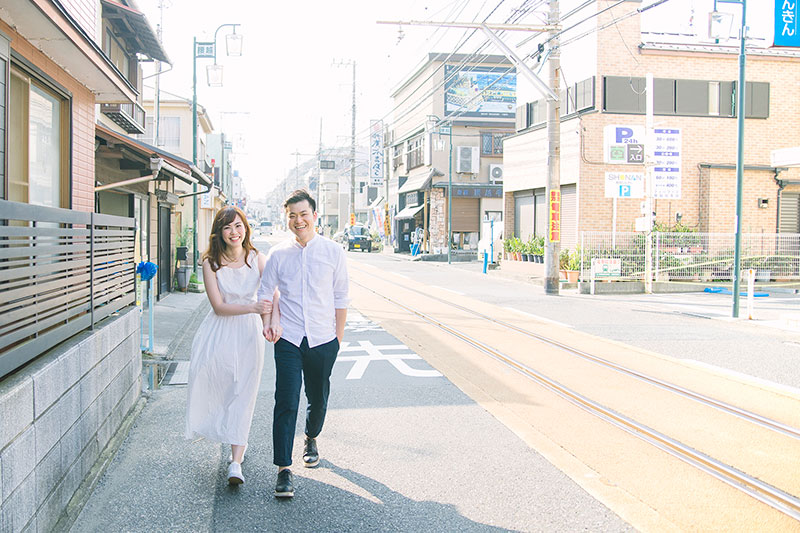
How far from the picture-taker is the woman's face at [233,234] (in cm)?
463

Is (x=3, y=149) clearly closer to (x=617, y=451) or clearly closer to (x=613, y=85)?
(x=617, y=451)

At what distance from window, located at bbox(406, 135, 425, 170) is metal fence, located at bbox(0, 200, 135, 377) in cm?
4135

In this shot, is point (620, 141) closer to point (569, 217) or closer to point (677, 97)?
point (677, 97)

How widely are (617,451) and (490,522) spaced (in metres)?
1.73

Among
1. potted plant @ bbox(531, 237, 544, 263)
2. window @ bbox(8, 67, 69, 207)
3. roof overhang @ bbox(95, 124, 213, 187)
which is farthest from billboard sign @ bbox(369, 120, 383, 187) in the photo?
window @ bbox(8, 67, 69, 207)

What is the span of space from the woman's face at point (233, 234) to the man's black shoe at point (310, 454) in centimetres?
144

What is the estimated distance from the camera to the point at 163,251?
18.8 m

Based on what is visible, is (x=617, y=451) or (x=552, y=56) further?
(x=552, y=56)

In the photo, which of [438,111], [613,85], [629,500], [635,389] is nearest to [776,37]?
[635,389]

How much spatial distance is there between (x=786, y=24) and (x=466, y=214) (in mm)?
34778

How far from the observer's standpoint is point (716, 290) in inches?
779

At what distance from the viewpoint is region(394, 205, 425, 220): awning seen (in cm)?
4651

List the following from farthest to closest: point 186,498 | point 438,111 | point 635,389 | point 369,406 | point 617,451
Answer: point 438,111 → point 635,389 → point 369,406 → point 617,451 → point 186,498

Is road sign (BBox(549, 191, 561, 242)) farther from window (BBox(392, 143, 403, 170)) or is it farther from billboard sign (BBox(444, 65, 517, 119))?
window (BBox(392, 143, 403, 170))
